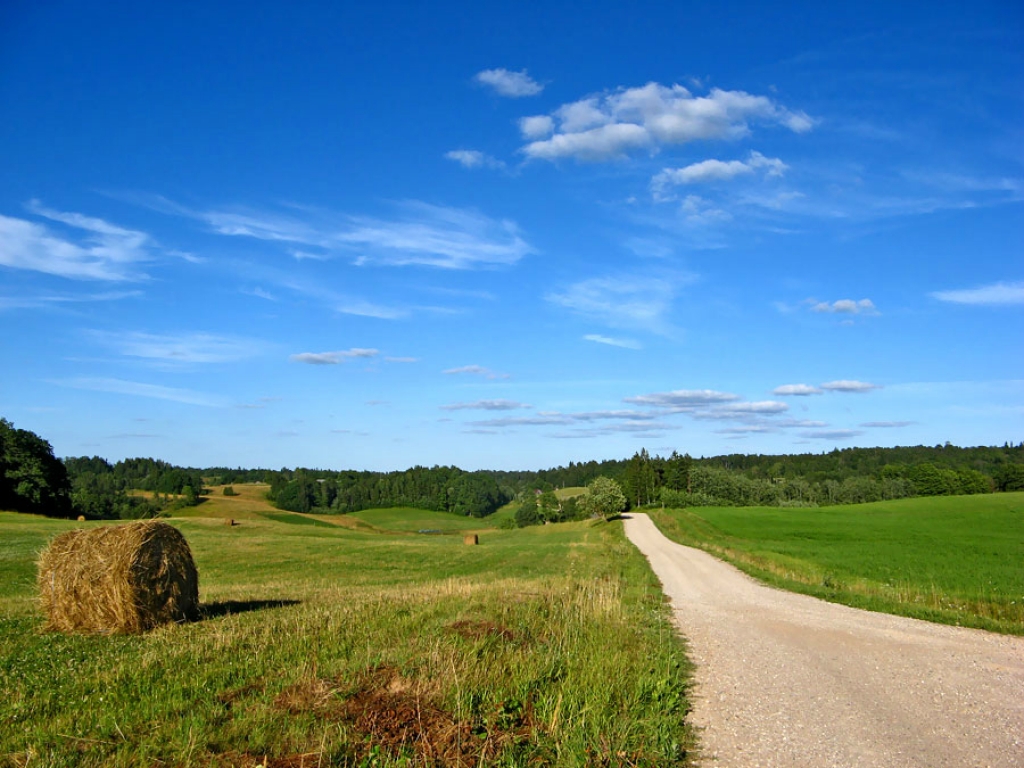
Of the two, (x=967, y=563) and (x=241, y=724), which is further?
(x=967, y=563)

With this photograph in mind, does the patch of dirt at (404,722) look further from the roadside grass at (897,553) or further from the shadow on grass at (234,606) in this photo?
the roadside grass at (897,553)

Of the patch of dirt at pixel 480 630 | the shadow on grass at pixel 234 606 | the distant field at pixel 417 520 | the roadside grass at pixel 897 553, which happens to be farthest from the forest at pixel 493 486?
the patch of dirt at pixel 480 630

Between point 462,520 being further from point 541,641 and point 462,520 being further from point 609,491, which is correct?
point 541,641

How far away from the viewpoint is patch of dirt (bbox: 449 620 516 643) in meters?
10.8

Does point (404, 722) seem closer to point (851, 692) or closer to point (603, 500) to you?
point (851, 692)

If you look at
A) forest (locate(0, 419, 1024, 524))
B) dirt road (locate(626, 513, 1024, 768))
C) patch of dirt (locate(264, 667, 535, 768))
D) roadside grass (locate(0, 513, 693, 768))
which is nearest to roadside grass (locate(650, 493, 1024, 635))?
dirt road (locate(626, 513, 1024, 768))

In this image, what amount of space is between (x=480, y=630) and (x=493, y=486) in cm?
17610

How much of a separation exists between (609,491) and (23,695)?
8921cm

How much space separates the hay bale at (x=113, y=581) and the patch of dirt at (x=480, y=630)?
6259mm

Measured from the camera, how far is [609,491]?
9388 cm

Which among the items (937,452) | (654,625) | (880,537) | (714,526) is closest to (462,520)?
(714,526)

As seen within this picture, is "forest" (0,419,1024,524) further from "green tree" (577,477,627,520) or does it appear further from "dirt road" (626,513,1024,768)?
"dirt road" (626,513,1024,768)

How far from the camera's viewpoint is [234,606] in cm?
1619

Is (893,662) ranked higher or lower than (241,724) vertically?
lower
